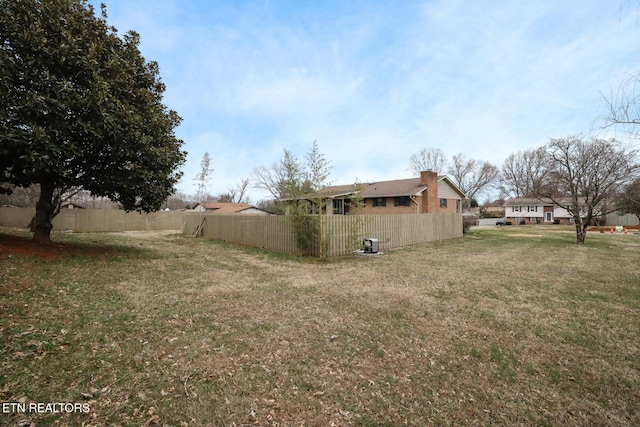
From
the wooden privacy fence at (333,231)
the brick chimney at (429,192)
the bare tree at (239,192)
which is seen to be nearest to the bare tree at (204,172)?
the wooden privacy fence at (333,231)

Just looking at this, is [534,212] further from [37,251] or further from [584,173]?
[37,251]

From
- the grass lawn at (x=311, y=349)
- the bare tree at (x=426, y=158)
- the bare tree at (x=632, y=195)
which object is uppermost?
the bare tree at (x=426, y=158)

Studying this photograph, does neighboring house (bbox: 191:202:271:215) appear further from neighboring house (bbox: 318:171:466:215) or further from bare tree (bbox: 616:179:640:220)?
bare tree (bbox: 616:179:640:220)

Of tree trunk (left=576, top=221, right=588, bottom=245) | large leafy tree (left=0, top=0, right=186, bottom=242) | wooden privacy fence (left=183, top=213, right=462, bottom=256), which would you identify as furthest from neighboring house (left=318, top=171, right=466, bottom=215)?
large leafy tree (left=0, top=0, right=186, bottom=242)

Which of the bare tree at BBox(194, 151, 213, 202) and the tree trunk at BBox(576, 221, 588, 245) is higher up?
the bare tree at BBox(194, 151, 213, 202)

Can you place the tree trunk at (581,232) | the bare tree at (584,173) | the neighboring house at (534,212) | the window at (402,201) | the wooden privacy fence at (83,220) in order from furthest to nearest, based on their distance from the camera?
the neighboring house at (534,212)
the window at (402,201)
the wooden privacy fence at (83,220)
the tree trunk at (581,232)
the bare tree at (584,173)

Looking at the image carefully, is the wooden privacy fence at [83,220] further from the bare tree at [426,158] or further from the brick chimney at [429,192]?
the bare tree at [426,158]

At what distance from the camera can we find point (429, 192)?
24672mm

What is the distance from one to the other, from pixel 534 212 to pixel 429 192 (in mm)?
34665

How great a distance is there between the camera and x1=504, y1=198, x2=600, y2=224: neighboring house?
44594 mm

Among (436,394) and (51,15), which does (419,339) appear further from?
(51,15)

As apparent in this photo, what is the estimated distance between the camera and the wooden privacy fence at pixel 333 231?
1124cm

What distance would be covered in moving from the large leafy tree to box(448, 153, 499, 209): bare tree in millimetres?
52079

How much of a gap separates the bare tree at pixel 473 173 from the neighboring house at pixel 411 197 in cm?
2532
